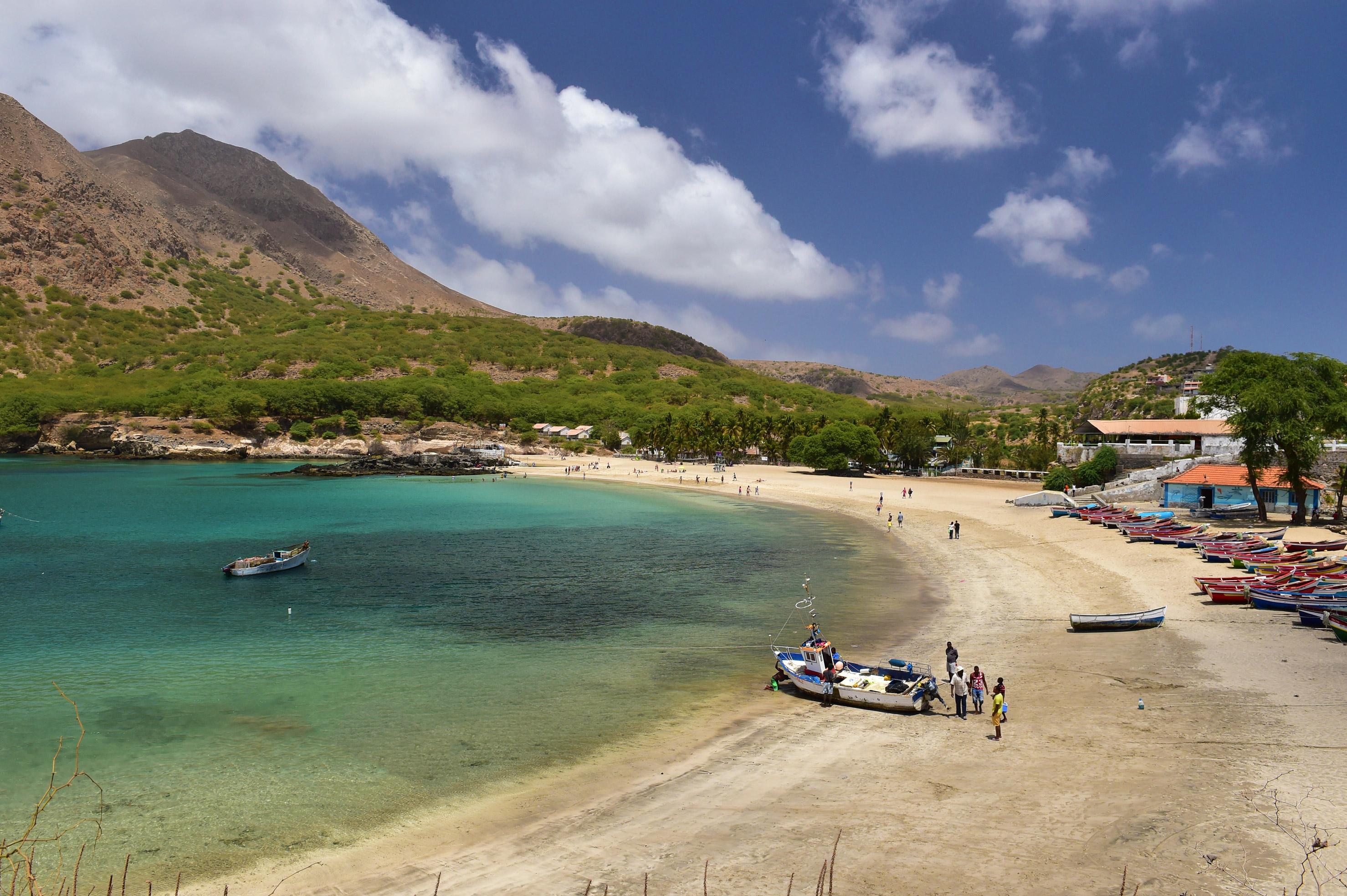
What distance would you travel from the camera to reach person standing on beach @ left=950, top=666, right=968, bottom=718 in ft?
53.5

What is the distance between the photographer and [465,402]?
14612 cm

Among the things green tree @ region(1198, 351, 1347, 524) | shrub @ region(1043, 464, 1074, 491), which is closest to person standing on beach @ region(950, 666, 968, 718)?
green tree @ region(1198, 351, 1347, 524)

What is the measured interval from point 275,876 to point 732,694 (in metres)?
10.7

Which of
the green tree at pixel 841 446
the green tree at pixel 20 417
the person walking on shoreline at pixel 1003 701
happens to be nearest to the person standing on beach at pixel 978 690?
the person walking on shoreline at pixel 1003 701

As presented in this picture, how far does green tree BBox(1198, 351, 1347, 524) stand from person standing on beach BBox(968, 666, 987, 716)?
3211 centimetres

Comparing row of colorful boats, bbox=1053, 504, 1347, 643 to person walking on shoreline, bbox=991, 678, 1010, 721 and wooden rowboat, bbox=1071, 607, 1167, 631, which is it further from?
person walking on shoreline, bbox=991, 678, 1010, 721

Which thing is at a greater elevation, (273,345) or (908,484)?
(273,345)

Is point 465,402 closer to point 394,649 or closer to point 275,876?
point 394,649

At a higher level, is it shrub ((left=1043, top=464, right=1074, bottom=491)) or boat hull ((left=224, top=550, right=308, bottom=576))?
shrub ((left=1043, top=464, right=1074, bottom=491))

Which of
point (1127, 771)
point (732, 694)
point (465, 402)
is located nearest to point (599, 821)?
point (732, 694)

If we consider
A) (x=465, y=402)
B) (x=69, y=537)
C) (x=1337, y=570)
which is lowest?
(x=69, y=537)

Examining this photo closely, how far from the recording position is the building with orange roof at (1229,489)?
137 ft

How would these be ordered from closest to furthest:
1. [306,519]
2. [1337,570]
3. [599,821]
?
[599,821]
[1337,570]
[306,519]

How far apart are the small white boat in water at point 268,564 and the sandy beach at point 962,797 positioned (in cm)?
2559
